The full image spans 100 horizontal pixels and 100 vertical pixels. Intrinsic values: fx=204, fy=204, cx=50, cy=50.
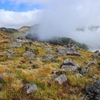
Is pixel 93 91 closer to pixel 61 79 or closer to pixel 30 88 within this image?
pixel 61 79

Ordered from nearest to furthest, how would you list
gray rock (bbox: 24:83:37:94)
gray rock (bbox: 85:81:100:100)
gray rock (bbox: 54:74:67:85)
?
1. gray rock (bbox: 85:81:100:100)
2. gray rock (bbox: 24:83:37:94)
3. gray rock (bbox: 54:74:67:85)

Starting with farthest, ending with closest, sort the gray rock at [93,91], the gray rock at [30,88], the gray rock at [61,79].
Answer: the gray rock at [61,79] → the gray rock at [30,88] → the gray rock at [93,91]

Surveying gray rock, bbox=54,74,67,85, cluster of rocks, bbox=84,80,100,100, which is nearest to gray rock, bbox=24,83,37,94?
gray rock, bbox=54,74,67,85

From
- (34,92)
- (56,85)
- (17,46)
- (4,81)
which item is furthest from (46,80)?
(17,46)

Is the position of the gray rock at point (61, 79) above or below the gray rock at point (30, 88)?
above

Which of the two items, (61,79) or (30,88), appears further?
(61,79)

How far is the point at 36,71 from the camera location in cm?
2756

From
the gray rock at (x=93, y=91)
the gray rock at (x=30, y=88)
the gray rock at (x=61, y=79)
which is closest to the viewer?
the gray rock at (x=93, y=91)

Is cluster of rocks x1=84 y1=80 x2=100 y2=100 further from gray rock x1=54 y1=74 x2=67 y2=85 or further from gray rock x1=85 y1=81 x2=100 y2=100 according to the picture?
gray rock x1=54 y1=74 x2=67 y2=85

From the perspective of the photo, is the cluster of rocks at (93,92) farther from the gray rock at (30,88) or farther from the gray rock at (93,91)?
the gray rock at (30,88)

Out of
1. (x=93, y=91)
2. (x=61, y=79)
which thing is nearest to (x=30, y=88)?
(x=61, y=79)

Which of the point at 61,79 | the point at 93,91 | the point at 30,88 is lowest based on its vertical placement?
the point at 30,88

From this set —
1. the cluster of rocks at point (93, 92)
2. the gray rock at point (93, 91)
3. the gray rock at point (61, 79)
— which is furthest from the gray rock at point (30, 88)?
the gray rock at point (93, 91)

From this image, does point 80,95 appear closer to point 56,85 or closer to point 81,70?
point 56,85
